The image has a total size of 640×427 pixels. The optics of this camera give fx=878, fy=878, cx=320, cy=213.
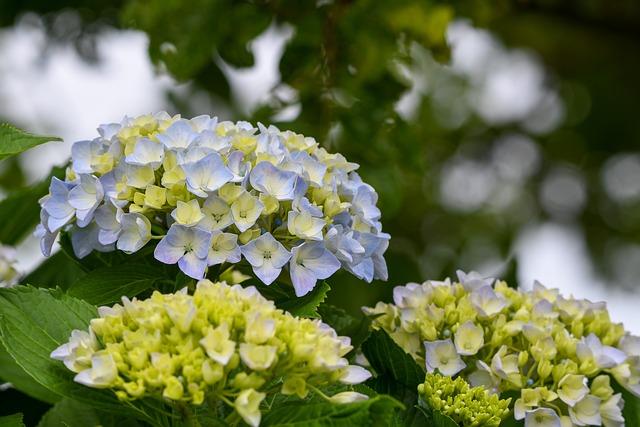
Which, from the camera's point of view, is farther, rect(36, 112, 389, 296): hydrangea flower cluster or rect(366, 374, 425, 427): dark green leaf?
rect(366, 374, 425, 427): dark green leaf

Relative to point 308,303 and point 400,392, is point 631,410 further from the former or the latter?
point 308,303

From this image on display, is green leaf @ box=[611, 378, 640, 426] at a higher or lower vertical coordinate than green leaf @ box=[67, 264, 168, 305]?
lower

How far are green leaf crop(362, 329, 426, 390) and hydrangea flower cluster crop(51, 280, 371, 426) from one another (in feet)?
0.58

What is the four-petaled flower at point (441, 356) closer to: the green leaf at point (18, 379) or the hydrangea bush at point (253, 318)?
the hydrangea bush at point (253, 318)

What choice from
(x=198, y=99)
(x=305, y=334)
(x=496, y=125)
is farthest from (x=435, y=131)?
(x=305, y=334)

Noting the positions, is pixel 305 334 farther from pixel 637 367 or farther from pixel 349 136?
pixel 349 136

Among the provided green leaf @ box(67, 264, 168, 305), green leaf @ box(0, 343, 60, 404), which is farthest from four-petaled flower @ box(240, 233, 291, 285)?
green leaf @ box(0, 343, 60, 404)

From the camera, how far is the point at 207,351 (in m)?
0.65

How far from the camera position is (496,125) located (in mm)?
4066

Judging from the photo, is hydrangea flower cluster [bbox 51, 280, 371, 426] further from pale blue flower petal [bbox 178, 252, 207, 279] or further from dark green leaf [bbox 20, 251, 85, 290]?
dark green leaf [bbox 20, 251, 85, 290]

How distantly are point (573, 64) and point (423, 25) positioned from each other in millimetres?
2001

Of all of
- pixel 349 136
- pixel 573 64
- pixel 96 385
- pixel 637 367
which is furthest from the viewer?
pixel 573 64

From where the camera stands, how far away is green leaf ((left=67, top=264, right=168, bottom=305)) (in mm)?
839

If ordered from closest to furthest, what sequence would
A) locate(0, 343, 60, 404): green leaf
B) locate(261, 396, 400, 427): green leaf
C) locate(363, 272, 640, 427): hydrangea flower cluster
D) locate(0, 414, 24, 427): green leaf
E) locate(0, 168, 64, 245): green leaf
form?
locate(261, 396, 400, 427): green leaf → locate(0, 414, 24, 427): green leaf → locate(363, 272, 640, 427): hydrangea flower cluster → locate(0, 343, 60, 404): green leaf → locate(0, 168, 64, 245): green leaf
